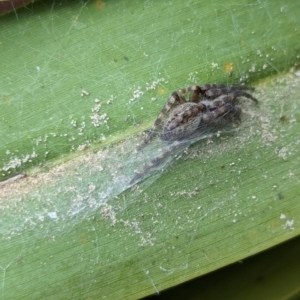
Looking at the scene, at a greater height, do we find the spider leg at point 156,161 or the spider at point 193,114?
the spider at point 193,114

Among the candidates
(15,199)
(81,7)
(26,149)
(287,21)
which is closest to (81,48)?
(81,7)

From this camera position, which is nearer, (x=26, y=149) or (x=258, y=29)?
(x=26, y=149)

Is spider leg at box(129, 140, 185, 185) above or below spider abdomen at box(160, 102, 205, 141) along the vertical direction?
below

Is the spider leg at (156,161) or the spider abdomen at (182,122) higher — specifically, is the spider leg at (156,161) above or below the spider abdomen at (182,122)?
below

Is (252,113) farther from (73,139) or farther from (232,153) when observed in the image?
(73,139)
